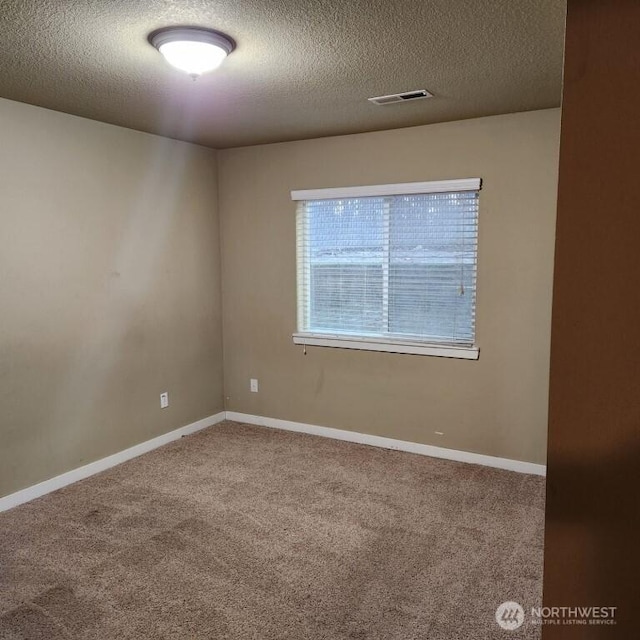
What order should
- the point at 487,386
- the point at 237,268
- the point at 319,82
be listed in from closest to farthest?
the point at 319,82 → the point at 487,386 → the point at 237,268

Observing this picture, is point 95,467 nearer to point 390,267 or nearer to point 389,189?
point 390,267

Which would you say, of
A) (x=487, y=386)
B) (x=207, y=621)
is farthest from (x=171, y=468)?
(x=487, y=386)

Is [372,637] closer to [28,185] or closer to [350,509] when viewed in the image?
[350,509]

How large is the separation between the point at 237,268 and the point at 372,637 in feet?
10.4

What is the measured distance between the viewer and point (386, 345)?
13.1ft

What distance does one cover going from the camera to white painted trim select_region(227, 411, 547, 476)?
3.61 metres

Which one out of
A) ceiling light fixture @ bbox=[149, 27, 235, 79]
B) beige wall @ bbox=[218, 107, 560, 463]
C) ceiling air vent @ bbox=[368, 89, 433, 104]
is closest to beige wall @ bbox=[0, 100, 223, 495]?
beige wall @ bbox=[218, 107, 560, 463]

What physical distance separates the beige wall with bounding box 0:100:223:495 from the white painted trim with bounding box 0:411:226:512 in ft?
0.15

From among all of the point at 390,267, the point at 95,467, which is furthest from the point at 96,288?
the point at 390,267

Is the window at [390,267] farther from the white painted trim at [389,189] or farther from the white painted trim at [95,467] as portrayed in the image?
the white painted trim at [95,467]

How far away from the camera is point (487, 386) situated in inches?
144

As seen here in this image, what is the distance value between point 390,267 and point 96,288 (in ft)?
6.78

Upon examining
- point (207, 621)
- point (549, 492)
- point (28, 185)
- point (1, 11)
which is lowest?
point (207, 621)

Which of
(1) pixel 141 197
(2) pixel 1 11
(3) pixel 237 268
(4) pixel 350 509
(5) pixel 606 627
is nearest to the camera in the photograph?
(5) pixel 606 627
